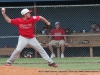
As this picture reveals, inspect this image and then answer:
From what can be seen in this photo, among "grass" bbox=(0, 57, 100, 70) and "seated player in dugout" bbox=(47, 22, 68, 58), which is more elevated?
"seated player in dugout" bbox=(47, 22, 68, 58)

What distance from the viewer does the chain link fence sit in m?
18.5

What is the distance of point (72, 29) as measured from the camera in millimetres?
19469

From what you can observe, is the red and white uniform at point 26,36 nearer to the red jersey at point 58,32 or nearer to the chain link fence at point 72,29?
the chain link fence at point 72,29

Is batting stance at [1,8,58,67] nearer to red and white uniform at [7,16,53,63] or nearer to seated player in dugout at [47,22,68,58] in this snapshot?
red and white uniform at [7,16,53,63]

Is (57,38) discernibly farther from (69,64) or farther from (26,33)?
(26,33)

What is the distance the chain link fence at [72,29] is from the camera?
1850 centimetres

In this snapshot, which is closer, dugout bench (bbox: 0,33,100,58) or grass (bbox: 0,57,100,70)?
grass (bbox: 0,57,100,70)

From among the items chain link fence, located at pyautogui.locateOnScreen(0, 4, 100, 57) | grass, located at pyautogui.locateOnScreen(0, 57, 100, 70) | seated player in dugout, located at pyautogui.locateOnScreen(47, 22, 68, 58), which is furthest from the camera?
chain link fence, located at pyautogui.locateOnScreen(0, 4, 100, 57)

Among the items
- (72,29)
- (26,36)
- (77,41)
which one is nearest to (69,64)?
(26,36)

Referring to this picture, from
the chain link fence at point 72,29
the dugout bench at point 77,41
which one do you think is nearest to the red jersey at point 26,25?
the chain link fence at point 72,29

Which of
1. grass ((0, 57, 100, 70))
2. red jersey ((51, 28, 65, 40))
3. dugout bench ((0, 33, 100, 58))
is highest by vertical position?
red jersey ((51, 28, 65, 40))

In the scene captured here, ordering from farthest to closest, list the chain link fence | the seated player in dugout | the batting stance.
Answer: the chain link fence
the seated player in dugout
the batting stance

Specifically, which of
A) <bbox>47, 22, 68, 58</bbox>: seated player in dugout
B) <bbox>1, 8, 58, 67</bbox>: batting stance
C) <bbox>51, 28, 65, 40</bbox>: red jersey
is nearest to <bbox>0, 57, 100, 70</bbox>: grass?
<bbox>1, 8, 58, 67</bbox>: batting stance

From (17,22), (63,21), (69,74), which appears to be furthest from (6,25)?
(69,74)
